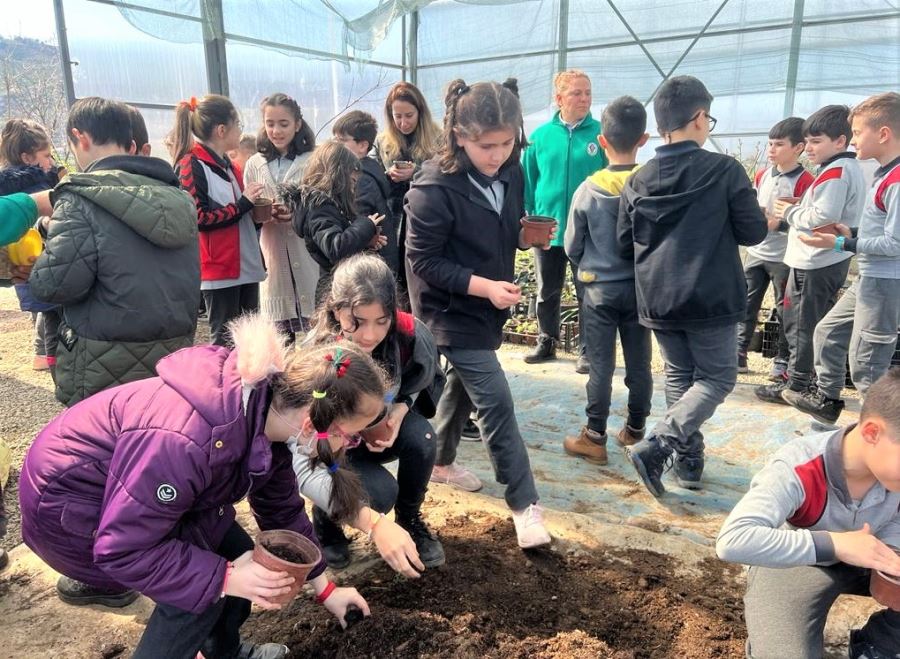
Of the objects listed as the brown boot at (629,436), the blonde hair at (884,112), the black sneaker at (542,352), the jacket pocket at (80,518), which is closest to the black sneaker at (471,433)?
the brown boot at (629,436)

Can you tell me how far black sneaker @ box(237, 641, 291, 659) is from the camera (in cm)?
188

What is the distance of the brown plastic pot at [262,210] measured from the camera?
3.56 m

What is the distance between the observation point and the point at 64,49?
642 centimetres

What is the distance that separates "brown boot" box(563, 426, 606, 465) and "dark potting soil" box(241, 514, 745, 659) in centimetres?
89

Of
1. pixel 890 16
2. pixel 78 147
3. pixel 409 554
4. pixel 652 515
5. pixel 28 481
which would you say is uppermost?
pixel 890 16

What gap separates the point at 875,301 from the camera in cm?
340

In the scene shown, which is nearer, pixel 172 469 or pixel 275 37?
pixel 172 469

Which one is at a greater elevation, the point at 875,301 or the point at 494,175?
the point at 494,175

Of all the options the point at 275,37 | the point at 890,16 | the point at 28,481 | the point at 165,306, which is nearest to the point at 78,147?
the point at 165,306

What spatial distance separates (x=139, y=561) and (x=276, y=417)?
423 millimetres

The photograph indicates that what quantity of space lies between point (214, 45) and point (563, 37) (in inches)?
193

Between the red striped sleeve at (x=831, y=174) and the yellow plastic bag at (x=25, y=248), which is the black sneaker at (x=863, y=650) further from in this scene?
the yellow plastic bag at (x=25, y=248)

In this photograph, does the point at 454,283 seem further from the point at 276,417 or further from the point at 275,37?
the point at 275,37

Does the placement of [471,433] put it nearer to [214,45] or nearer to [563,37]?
[214,45]
